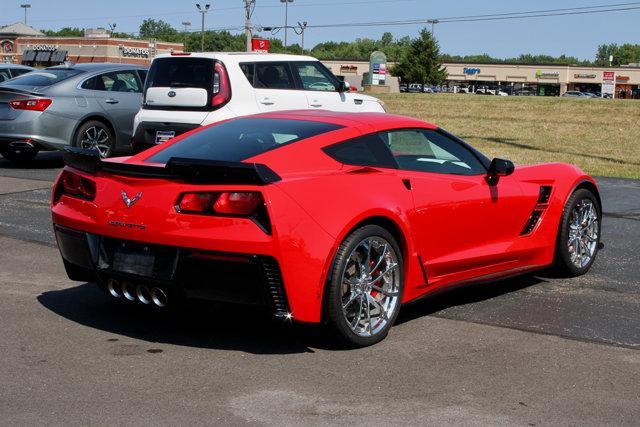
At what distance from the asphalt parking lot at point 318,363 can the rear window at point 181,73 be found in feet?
19.6

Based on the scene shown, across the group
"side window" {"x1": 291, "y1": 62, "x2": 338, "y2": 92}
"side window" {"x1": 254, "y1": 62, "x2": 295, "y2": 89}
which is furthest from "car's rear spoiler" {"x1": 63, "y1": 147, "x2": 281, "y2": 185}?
"side window" {"x1": 291, "y1": 62, "x2": 338, "y2": 92}

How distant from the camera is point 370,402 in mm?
4520

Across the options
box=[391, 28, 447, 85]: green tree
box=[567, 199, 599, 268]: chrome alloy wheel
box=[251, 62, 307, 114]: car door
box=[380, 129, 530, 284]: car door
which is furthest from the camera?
box=[391, 28, 447, 85]: green tree

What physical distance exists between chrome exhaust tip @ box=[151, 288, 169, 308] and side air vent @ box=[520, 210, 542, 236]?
9.50ft

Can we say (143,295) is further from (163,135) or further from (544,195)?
(163,135)

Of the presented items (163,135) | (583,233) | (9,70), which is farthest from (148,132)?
(9,70)

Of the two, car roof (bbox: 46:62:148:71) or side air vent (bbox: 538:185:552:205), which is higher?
car roof (bbox: 46:62:148:71)

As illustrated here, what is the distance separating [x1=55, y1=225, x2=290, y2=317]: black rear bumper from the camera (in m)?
5.00

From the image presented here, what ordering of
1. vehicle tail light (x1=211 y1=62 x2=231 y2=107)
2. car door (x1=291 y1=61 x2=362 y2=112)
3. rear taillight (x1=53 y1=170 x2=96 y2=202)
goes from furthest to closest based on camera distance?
car door (x1=291 y1=61 x2=362 y2=112) < vehicle tail light (x1=211 y1=62 x2=231 y2=107) < rear taillight (x1=53 y1=170 x2=96 y2=202)

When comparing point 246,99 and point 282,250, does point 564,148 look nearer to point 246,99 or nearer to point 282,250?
point 246,99

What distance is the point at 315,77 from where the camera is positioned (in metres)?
14.3

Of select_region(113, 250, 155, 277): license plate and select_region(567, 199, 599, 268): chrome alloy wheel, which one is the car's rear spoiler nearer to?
select_region(113, 250, 155, 277): license plate

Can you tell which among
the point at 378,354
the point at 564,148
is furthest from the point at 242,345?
the point at 564,148

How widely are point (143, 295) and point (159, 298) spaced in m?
0.13
